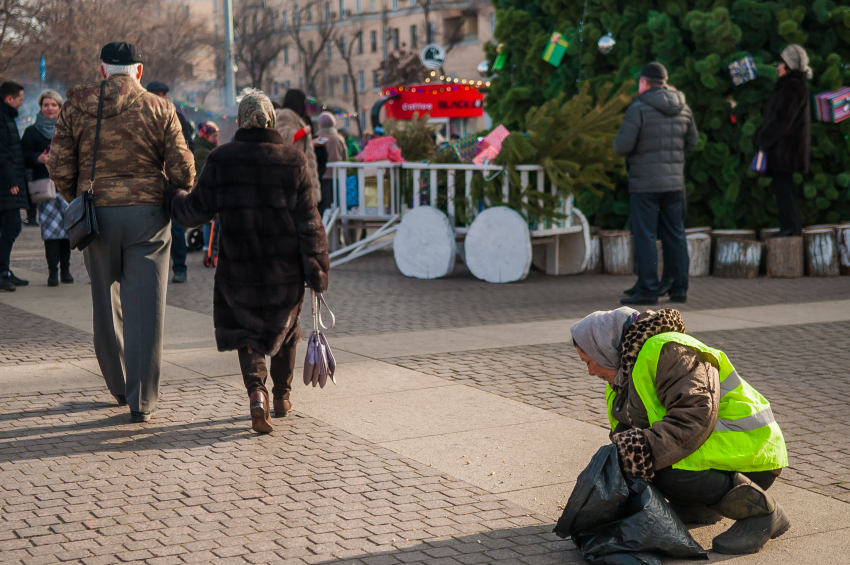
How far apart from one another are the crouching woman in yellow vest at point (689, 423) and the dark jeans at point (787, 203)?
876 cm

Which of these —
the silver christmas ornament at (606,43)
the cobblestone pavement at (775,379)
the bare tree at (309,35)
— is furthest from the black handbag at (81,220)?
the bare tree at (309,35)

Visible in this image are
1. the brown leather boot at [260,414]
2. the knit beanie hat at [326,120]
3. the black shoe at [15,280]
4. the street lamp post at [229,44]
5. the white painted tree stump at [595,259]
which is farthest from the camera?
the street lamp post at [229,44]

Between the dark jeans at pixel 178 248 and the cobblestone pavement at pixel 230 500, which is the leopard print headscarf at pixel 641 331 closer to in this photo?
the cobblestone pavement at pixel 230 500

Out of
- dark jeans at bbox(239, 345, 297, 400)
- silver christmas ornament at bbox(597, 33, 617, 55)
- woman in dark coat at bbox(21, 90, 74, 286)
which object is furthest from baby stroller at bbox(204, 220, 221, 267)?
dark jeans at bbox(239, 345, 297, 400)

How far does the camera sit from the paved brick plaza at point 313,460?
12.1 ft

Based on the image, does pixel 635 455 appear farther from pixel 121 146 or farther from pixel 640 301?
pixel 640 301

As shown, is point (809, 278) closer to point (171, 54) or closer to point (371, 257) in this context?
point (371, 257)

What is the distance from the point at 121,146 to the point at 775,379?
4112 millimetres

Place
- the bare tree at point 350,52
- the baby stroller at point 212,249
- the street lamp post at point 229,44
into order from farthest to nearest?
1. the bare tree at point 350,52
2. the street lamp post at point 229,44
3. the baby stroller at point 212,249

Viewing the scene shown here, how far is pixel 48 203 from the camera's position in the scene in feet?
35.3

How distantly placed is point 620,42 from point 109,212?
9.29 metres

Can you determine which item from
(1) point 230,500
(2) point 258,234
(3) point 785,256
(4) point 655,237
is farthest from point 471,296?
(1) point 230,500

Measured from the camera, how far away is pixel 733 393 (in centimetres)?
357

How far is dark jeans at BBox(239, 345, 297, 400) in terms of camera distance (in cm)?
521
